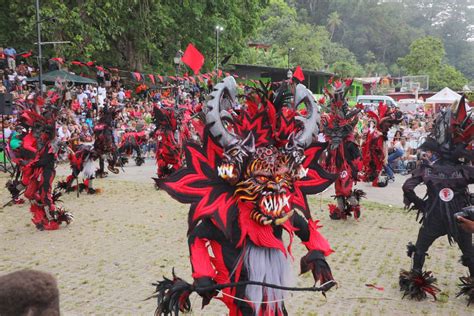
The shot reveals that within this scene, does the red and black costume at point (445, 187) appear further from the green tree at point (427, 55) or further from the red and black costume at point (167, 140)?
the green tree at point (427, 55)

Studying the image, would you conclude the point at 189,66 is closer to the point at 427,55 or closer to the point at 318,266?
the point at 318,266

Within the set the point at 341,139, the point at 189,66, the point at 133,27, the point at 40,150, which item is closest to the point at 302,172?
the point at 189,66

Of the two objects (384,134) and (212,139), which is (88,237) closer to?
(212,139)

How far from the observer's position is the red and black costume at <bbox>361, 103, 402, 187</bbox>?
38.5ft

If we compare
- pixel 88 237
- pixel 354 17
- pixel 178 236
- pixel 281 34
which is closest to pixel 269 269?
pixel 178 236

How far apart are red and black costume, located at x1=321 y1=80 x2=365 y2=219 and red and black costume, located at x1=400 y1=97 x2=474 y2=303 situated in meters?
3.26

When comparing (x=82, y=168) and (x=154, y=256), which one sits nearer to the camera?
(x=154, y=256)

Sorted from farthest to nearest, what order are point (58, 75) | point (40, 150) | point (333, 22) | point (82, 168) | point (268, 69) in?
1. point (333, 22)
2. point (268, 69)
3. point (58, 75)
4. point (82, 168)
5. point (40, 150)

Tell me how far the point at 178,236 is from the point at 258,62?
1739 inches

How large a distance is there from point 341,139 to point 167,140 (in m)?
4.57

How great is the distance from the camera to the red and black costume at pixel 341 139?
8.73 meters

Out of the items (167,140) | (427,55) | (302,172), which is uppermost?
(427,55)

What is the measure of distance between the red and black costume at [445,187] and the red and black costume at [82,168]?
26.5ft

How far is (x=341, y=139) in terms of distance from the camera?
877 cm
